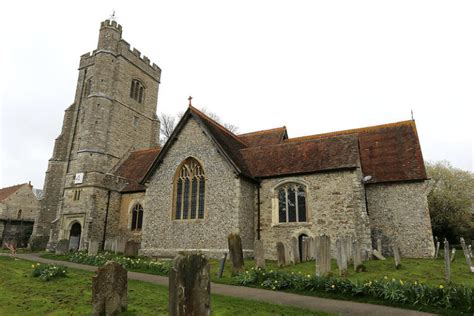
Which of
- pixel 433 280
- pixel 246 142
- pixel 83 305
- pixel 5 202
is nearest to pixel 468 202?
pixel 246 142

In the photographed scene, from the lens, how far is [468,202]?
104 feet

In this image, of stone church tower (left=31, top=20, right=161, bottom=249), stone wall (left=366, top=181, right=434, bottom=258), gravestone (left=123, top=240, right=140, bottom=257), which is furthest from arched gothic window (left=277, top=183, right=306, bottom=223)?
stone church tower (left=31, top=20, right=161, bottom=249)

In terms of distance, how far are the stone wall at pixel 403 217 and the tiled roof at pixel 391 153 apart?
639 millimetres

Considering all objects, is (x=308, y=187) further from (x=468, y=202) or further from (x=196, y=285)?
(x=468, y=202)

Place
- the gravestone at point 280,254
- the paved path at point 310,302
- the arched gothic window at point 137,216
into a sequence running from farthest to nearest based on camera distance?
the arched gothic window at point 137,216
the gravestone at point 280,254
the paved path at point 310,302

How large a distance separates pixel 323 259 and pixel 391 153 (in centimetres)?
1233

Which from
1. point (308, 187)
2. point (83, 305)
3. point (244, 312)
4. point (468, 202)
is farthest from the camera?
point (468, 202)

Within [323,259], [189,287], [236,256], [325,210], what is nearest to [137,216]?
[236,256]

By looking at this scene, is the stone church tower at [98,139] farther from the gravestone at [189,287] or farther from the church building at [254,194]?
the gravestone at [189,287]

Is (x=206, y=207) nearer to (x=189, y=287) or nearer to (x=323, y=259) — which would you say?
(x=323, y=259)

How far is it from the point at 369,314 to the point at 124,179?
869 inches

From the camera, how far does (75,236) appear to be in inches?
938

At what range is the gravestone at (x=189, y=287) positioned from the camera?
4980 mm

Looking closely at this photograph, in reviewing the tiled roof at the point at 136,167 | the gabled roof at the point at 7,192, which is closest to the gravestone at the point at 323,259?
the tiled roof at the point at 136,167
